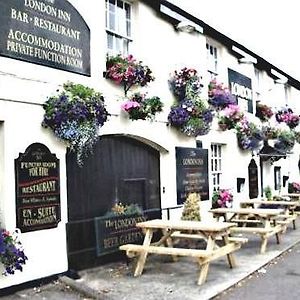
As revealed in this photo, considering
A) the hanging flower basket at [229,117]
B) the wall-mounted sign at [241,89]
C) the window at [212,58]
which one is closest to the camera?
the hanging flower basket at [229,117]

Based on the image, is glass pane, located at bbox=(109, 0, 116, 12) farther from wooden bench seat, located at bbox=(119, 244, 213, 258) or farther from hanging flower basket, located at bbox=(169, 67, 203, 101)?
wooden bench seat, located at bbox=(119, 244, 213, 258)

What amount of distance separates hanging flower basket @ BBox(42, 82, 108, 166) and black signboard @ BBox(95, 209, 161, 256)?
1.44 meters

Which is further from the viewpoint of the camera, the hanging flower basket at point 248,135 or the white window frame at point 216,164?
the hanging flower basket at point 248,135

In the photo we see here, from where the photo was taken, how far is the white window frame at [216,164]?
41.8 ft

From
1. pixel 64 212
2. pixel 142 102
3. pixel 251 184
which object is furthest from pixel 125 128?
pixel 251 184

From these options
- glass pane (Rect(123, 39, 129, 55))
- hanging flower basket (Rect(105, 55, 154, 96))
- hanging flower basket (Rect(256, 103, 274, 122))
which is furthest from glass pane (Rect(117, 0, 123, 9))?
hanging flower basket (Rect(256, 103, 274, 122))

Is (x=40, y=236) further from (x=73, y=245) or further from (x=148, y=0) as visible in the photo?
(x=148, y=0)

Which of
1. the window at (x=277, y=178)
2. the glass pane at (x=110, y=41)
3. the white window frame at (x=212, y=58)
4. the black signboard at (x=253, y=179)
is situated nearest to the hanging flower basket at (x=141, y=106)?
the glass pane at (x=110, y=41)

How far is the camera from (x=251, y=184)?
48.6 feet

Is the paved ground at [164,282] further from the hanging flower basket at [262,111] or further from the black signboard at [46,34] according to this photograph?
the hanging flower basket at [262,111]

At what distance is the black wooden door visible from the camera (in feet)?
25.6

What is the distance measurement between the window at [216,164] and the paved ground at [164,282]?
3944mm

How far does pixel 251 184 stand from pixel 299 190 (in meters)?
4.41

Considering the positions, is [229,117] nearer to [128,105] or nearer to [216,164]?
[216,164]
